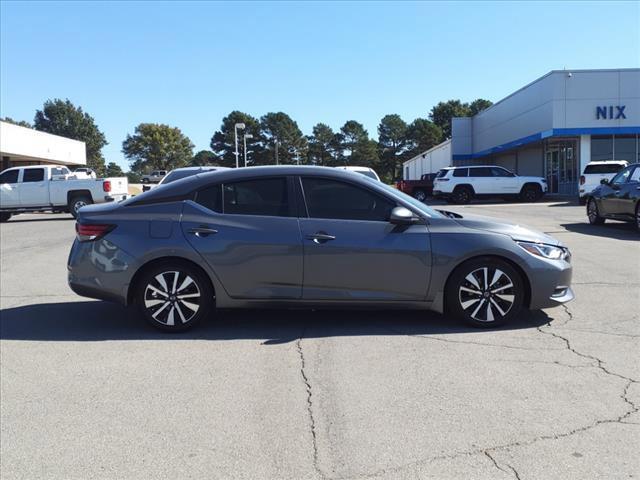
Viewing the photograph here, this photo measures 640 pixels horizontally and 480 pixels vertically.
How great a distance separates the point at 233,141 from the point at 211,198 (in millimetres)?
95733

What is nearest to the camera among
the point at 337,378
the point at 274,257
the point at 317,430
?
the point at 317,430

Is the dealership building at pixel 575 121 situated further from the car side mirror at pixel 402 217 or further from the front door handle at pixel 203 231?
the front door handle at pixel 203 231

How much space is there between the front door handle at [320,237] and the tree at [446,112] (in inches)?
4202

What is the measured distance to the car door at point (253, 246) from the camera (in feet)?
18.0

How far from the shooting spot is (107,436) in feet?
11.8

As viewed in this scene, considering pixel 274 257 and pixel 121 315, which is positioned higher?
pixel 274 257

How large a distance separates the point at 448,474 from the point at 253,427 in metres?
1.23

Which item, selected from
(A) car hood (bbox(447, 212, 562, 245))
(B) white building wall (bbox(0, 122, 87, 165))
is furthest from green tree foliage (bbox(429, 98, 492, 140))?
(A) car hood (bbox(447, 212, 562, 245))

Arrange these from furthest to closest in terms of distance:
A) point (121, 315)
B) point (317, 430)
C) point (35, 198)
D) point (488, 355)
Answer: point (35, 198) < point (121, 315) < point (488, 355) < point (317, 430)

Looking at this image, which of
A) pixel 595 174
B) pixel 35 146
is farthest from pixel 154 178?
pixel 595 174

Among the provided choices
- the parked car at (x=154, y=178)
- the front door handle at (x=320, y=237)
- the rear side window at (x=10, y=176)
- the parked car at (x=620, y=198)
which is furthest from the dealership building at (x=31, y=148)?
the front door handle at (x=320, y=237)

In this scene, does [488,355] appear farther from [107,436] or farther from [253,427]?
[107,436]

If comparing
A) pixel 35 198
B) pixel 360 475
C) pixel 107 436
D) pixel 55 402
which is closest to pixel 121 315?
pixel 55 402

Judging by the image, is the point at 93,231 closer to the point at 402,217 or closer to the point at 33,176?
the point at 402,217
